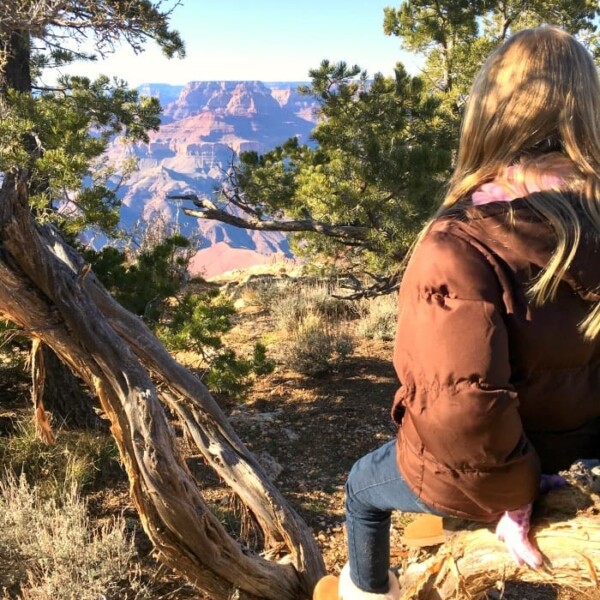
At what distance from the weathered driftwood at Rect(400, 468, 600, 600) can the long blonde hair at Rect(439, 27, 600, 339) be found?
0.43 meters

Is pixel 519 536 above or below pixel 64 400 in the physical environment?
above

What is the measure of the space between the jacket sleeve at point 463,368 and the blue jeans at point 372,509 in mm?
387

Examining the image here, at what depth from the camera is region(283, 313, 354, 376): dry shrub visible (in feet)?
22.9

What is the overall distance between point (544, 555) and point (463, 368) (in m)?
0.53

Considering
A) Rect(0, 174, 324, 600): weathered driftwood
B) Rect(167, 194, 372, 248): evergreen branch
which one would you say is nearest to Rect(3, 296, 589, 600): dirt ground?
Rect(0, 174, 324, 600): weathered driftwood

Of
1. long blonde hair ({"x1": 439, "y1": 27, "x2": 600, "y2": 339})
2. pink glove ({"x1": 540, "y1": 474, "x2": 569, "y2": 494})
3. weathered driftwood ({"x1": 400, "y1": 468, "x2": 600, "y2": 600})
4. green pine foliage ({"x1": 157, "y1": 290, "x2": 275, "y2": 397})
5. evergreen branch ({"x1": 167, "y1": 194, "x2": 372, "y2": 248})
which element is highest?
long blonde hair ({"x1": 439, "y1": 27, "x2": 600, "y2": 339})

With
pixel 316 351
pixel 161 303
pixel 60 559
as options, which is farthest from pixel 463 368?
pixel 316 351

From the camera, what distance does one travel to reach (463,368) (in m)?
1.16

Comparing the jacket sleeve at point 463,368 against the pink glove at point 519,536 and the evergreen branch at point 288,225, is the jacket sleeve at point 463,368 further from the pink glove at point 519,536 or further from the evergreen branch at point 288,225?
the evergreen branch at point 288,225

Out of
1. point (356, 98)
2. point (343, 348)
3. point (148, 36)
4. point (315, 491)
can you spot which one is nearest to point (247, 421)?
point (315, 491)

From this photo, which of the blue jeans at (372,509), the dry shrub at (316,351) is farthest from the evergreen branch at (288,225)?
the blue jeans at (372,509)

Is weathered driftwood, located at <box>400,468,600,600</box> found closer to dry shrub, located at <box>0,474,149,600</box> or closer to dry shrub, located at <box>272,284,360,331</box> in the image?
dry shrub, located at <box>0,474,149,600</box>

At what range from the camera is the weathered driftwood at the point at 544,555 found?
1297mm

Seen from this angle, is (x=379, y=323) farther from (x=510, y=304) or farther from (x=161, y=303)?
(x=510, y=304)
